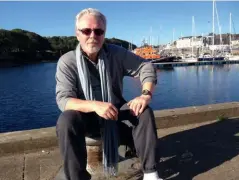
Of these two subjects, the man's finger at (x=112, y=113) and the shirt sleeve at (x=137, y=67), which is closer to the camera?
the man's finger at (x=112, y=113)

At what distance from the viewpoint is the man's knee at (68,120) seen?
234cm

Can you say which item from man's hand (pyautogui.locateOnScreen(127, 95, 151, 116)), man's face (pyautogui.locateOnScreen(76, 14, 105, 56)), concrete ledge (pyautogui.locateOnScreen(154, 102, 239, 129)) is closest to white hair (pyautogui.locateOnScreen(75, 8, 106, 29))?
man's face (pyautogui.locateOnScreen(76, 14, 105, 56))

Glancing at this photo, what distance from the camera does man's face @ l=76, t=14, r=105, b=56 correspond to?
2.67 m

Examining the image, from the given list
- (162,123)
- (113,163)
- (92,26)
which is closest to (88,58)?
(92,26)

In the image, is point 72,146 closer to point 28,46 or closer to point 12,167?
point 12,167

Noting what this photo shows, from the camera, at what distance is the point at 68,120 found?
7.79 ft

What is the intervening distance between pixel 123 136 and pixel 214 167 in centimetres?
91

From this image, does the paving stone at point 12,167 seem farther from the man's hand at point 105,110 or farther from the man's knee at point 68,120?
the man's hand at point 105,110

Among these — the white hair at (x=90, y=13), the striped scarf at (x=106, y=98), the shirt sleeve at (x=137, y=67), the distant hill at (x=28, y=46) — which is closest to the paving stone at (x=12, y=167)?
the striped scarf at (x=106, y=98)

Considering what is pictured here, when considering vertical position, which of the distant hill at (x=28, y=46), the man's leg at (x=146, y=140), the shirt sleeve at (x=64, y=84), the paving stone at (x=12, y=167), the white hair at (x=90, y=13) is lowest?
the paving stone at (x=12, y=167)

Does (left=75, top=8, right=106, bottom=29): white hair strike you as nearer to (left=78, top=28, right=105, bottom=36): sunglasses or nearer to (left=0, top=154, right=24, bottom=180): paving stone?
(left=78, top=28, right=105, bottom=36): sunglasses

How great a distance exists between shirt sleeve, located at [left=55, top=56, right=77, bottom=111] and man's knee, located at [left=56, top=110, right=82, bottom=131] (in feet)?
0.55

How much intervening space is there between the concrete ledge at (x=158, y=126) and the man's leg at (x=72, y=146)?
51cm

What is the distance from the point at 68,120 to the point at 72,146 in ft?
0.64
